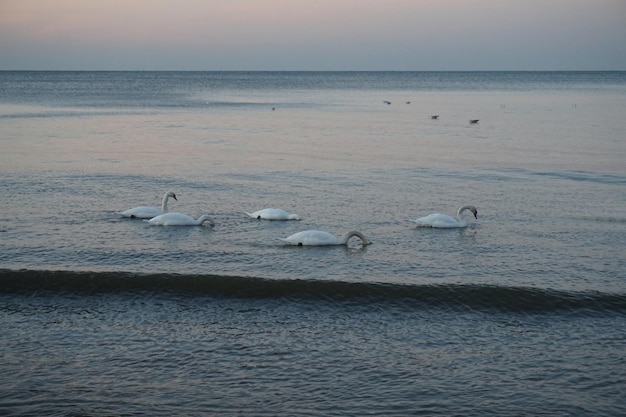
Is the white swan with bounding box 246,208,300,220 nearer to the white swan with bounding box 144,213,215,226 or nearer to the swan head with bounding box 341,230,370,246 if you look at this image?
the white swan with bounding box 144,213,215,226

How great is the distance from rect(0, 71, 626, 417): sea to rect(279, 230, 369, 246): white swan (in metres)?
0.18

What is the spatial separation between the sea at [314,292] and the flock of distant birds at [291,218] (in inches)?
7.9

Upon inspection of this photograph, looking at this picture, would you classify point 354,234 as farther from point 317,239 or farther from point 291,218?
point 291,218

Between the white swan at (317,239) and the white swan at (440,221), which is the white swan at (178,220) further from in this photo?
the white swan at (440,221)

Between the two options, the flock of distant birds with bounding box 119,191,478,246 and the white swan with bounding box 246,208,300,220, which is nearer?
the flock of distant birds with bounding box 119,191,478,246

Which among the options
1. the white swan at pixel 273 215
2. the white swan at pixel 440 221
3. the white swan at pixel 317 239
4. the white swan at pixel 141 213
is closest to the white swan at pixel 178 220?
the white swan at pixel 141 213

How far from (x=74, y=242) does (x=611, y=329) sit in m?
11.0

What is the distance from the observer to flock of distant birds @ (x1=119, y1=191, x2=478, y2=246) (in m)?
17.0

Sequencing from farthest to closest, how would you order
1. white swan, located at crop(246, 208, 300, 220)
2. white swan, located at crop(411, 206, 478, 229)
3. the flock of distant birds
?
white swan, located at crop(246, 208, 300, 220) < white swan, located at crop(411, 206, 478, 229) < the flock of distant birds

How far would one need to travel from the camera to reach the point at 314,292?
13.9 metres

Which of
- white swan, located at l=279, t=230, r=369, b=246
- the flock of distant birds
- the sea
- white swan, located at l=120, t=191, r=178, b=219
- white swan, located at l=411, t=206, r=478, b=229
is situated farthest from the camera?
white swan, located at l=120, t=191, r=178, b=219

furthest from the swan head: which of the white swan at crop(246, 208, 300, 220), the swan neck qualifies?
the swan neck

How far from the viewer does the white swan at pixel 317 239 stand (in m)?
16.8

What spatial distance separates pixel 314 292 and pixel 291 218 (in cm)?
578
